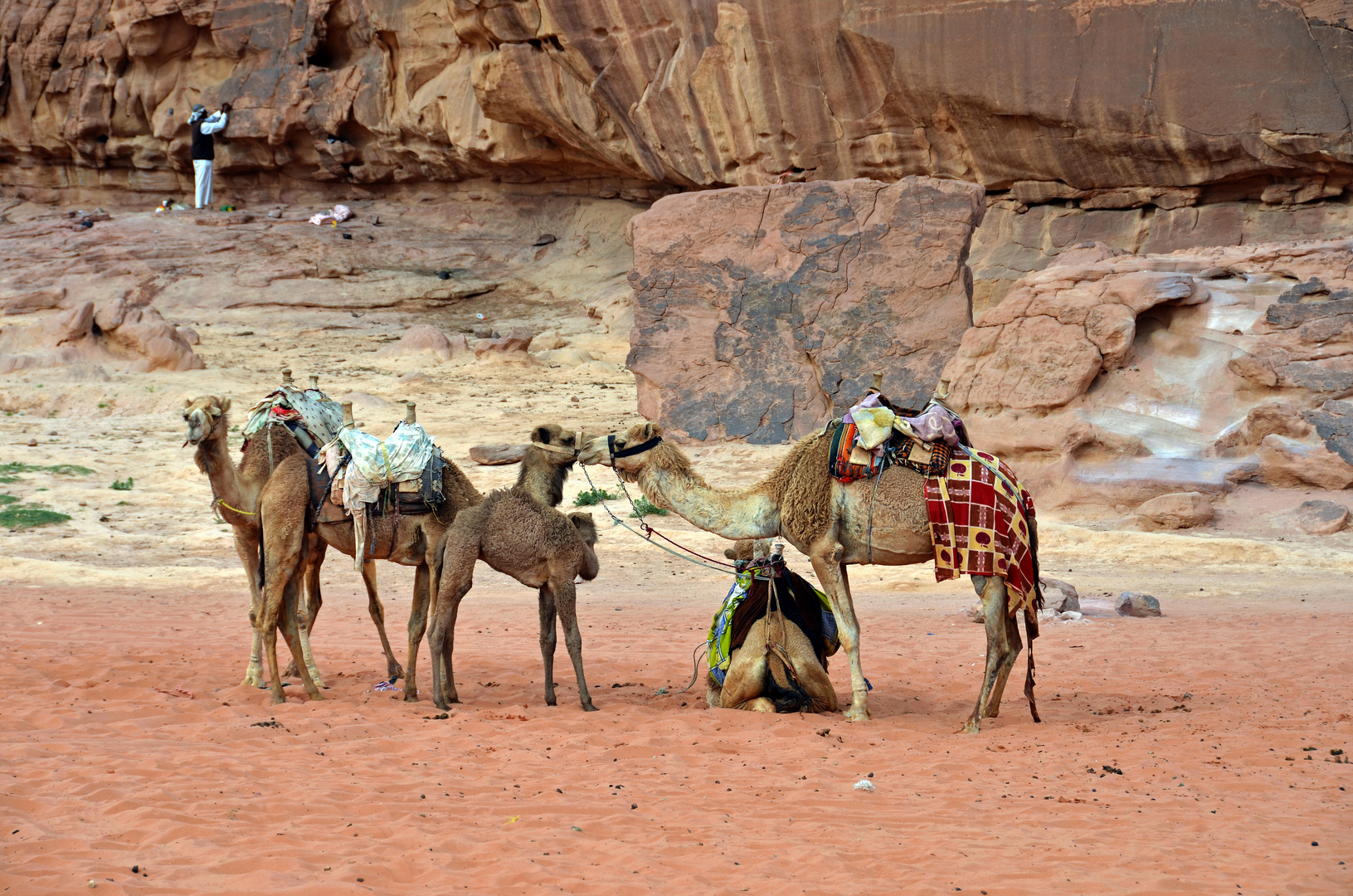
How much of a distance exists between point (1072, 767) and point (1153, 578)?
6457mm

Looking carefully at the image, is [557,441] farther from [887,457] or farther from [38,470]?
[38,470]

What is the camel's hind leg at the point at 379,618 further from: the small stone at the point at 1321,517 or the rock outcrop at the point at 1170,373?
the small stone at the point at 1321,517

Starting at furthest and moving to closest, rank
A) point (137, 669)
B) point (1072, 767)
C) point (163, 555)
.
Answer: point (163, 555)
point (137, 669)
point (1072, 767)

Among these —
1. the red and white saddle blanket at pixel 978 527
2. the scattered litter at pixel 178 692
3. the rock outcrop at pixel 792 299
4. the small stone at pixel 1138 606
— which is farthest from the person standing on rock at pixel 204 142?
the red and white saddle blanket at pixel 978 527

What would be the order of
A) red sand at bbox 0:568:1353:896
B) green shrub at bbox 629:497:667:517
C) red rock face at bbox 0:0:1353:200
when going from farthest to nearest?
red rock face at bbox 0:0:1353:200, green shrub at bbox 629:497:667:517, red sand at bbox 0:568:1353:896

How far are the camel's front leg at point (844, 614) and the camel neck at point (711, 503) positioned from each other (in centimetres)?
34

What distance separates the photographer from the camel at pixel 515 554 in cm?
747

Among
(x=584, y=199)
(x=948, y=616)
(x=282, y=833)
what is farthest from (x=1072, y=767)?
(x=584, y=199)

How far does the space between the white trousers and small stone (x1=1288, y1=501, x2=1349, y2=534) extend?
93.1ft

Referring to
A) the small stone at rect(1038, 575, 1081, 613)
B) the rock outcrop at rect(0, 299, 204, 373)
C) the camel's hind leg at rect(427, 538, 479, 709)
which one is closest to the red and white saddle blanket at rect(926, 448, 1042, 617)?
the camel's hind leg at rect(427, 538, 479, 709)

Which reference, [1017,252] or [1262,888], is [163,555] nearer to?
[1262,888]

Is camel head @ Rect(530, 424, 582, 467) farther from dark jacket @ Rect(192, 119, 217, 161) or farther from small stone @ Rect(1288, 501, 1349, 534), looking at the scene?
dark jacket @ Rect(192, 119, 217, 161)

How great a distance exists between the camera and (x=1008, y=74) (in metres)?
21.0

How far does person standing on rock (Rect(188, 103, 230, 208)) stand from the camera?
31547mm
